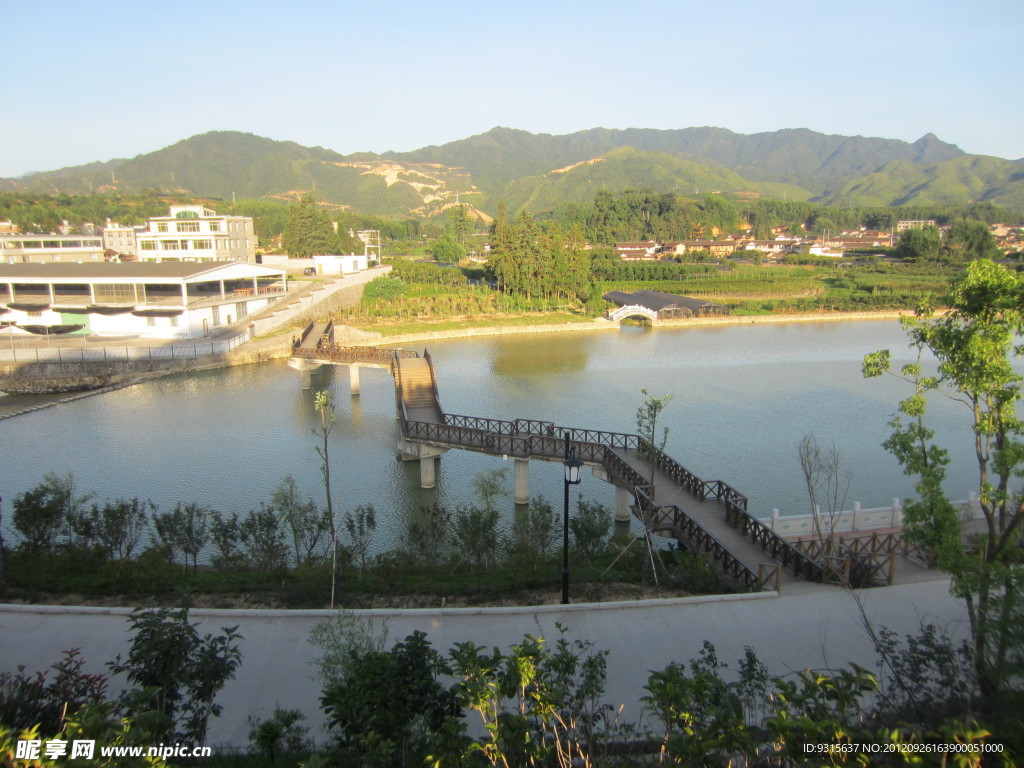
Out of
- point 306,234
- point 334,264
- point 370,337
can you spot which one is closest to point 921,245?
point 334,264

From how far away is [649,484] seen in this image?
11375 millimetres

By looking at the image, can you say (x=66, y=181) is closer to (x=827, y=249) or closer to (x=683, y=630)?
(x=827, y=249)

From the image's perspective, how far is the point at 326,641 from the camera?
22.1ft

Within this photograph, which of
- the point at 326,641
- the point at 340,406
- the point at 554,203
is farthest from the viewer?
the point at 554,203

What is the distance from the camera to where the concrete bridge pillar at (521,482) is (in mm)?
13820

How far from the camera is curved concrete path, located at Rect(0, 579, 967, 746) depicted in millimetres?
6637

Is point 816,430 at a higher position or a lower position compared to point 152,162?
lower

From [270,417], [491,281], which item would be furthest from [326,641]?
[491,281]

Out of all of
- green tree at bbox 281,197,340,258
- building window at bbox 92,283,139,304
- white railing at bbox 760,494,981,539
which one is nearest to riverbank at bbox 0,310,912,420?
building window at bbox 92,283,139,304

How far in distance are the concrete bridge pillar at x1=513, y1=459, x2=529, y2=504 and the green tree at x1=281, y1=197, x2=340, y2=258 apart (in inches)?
1752

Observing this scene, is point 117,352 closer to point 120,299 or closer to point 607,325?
point 120,299

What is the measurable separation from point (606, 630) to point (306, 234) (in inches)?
2022

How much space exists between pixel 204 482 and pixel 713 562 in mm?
10952

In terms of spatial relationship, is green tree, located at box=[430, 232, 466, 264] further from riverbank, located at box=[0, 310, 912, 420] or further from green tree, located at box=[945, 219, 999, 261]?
green tree, located at box=[945, 219, 999, 261]
